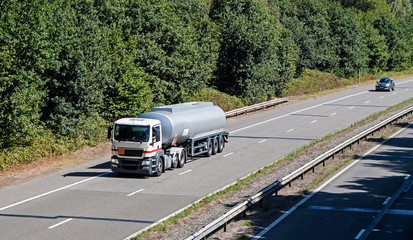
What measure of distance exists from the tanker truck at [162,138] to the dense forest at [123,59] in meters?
4.66

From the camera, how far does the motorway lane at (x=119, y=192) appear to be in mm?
17047

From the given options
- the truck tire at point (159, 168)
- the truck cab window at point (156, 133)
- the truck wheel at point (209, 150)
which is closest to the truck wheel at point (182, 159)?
the truck tire at point (159, 168)

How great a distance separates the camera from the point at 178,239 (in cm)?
1519

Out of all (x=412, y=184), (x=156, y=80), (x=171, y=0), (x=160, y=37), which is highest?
(x=171, y=0)

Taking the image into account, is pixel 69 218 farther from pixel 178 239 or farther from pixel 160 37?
pixel 160 37

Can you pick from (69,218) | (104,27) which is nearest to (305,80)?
(104,27)

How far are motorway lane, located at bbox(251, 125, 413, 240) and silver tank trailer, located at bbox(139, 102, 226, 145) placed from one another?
7.86 metres

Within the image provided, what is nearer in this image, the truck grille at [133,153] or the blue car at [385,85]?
the truck grille at [133,153]

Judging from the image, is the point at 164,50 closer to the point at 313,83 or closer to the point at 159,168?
the point at 159,168

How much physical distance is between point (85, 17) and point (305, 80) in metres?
42.3

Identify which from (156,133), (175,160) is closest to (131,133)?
(156,133)

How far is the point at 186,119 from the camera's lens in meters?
27.2

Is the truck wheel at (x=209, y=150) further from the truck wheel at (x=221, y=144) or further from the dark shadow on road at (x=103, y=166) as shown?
the dark shadow on road at (x=103, y=166)

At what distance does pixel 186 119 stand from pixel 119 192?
22.0ft
